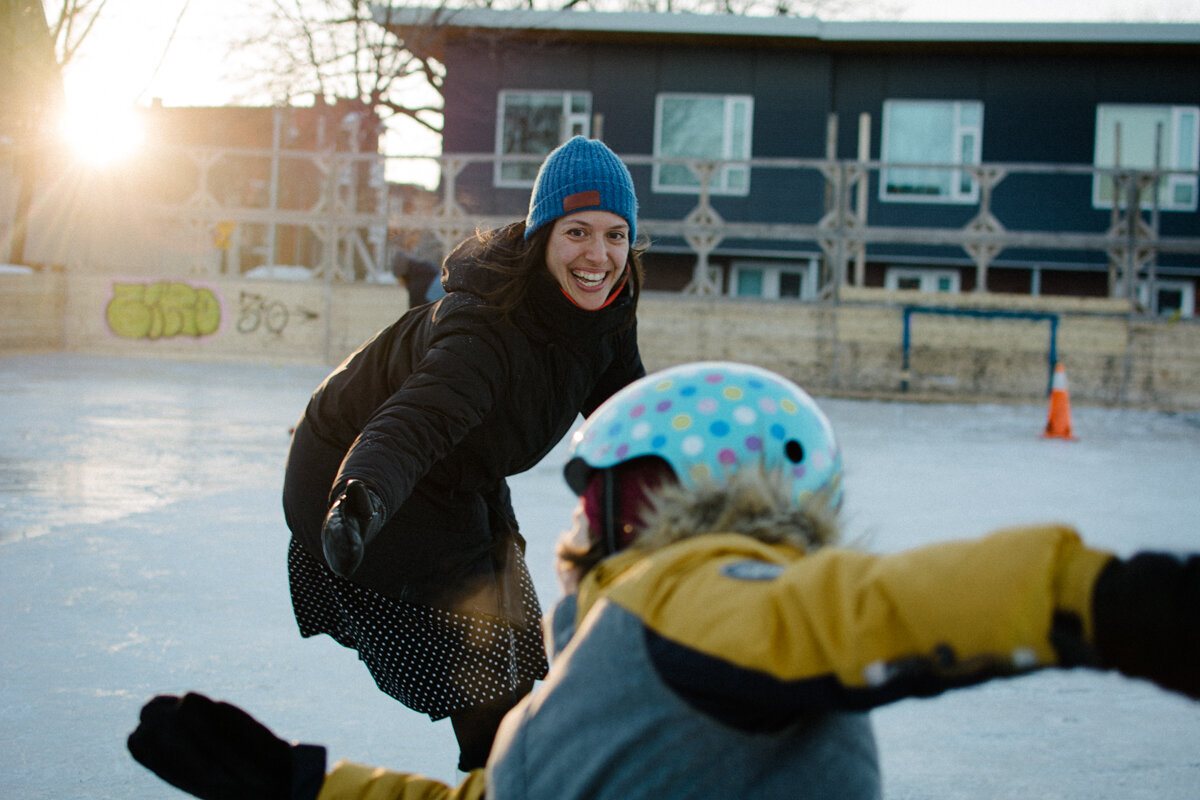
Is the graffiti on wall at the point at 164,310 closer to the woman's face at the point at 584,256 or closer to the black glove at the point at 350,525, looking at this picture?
the woman's face at the point at 584,256

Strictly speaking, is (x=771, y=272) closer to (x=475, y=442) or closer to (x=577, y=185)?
(x=577, y=185)

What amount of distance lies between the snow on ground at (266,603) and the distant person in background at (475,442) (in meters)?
0.54

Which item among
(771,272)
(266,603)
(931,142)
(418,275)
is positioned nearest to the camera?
(266,603)

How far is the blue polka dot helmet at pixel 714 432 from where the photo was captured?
1268mm

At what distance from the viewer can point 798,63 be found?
1919 cm

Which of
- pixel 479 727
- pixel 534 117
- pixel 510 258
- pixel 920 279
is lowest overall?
pixel 479 727

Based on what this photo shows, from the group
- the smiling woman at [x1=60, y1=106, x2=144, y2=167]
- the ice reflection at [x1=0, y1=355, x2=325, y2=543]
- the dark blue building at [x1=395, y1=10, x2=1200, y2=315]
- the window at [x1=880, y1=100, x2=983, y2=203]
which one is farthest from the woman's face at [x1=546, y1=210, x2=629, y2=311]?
the window at [x1=880, y1=100, x2=983, y2=203]

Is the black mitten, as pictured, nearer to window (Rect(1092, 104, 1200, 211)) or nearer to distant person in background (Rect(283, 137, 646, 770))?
distant person in background (Rect(283, 137, 646, 770))

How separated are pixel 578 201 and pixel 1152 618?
155cm

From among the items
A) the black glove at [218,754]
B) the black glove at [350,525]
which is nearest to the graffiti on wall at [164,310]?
the black glove at [350,525]

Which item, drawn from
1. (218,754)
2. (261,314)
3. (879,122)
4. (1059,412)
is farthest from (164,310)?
(218,754)

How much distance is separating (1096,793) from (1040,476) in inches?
209

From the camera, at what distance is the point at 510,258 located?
215 centimetres

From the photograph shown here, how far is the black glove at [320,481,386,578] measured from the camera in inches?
62.2
